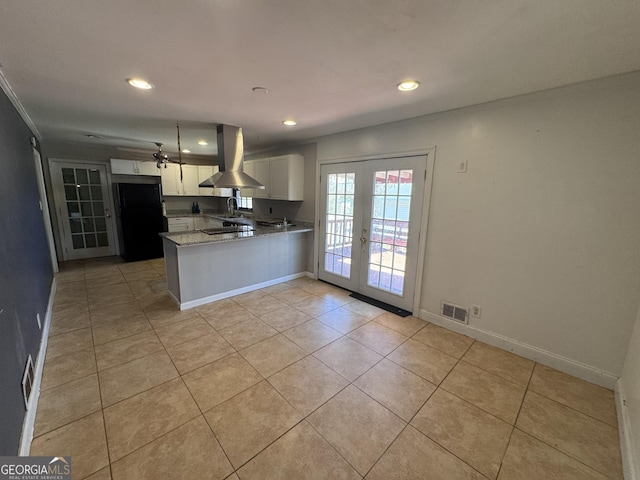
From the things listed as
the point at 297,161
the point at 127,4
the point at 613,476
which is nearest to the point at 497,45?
the point at 127,4

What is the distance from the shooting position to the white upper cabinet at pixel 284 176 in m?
4.31

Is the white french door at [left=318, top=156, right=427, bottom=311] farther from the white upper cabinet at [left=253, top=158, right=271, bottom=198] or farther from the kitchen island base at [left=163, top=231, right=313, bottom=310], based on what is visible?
the white upper cabinet at [left=253, top=158, right=271, bottom=198]

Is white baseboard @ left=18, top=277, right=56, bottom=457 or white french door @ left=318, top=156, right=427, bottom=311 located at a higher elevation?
white french door @ left=318, top=156, right=427, bottom=311

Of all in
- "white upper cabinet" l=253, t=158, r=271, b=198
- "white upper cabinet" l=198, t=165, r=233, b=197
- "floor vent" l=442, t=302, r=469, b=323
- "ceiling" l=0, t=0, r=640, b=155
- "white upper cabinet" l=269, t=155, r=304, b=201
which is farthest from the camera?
"white upper cabinet" l=198, t=165, r=233, b=197

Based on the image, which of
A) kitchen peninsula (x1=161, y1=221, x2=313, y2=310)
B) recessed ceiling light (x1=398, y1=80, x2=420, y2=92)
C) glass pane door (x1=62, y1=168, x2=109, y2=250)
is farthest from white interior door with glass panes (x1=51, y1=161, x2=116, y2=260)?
recessed ceiling light (x1=398, y1=80, x2=420, y2=92)

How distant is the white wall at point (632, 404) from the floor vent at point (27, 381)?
11.6 feet

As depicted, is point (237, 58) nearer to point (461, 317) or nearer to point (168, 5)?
point (168, 5)

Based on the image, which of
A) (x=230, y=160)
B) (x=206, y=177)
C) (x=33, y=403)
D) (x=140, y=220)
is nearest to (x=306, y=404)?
(x=33, y=403)

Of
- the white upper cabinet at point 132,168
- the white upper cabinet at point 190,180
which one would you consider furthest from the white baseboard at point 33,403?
the white upper cabinet at point 190,180

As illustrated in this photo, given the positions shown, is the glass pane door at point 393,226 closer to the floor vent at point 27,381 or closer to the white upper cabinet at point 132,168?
the floor vent at point 27,381

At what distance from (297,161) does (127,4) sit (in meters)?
3.21

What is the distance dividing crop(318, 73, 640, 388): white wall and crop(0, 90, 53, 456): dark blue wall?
3.48 meters

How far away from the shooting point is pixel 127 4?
3.93 feet

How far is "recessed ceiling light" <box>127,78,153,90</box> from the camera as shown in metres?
2.01
